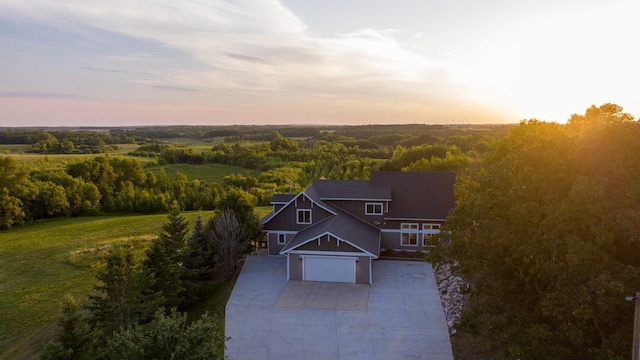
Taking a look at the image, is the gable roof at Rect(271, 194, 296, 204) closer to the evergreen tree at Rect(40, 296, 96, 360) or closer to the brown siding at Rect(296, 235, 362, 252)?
the brown siding at Rect(296, 235, 362, 252)

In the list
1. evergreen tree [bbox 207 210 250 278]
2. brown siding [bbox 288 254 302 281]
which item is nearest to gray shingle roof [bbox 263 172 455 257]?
brown siding [bbox 288 254 302 281]

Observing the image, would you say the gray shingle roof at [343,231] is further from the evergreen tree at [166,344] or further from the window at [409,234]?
the evergreen tree at [166,344]

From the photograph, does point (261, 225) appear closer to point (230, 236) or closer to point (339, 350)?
point (230, 236)

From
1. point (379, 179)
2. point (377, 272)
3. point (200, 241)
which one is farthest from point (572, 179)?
point (200, 241)

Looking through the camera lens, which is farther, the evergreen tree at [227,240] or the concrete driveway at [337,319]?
the evergreen tree at [227,240]

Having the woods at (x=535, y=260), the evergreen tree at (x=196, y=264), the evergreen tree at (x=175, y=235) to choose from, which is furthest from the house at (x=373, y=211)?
the woods at (x=535, y=260)

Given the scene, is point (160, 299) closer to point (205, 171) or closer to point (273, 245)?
point (273, 245)
